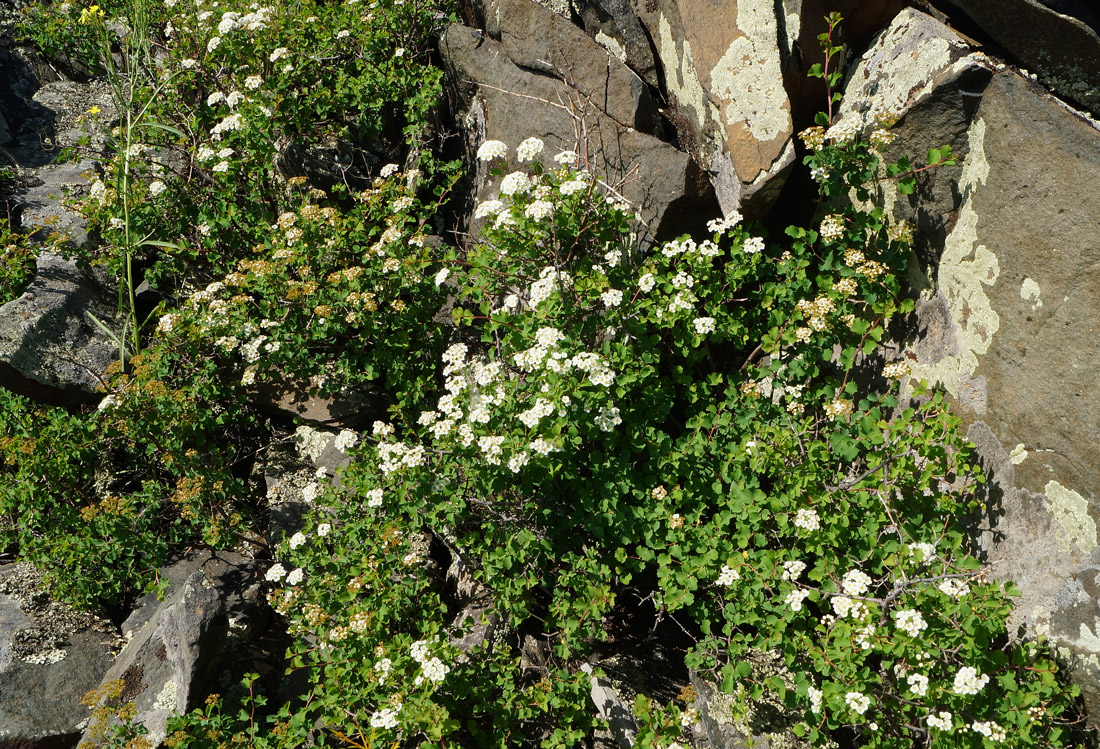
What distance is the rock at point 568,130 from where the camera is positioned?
3896 mm

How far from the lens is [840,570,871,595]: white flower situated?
261 centimetres

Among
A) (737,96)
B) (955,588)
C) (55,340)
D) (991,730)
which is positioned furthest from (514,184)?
(55,340)

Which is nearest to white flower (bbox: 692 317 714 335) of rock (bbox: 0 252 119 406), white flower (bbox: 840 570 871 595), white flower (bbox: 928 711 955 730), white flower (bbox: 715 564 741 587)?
white flower (bbox: 715 564 741 587)

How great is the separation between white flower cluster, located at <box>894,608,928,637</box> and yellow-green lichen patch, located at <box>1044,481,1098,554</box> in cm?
87

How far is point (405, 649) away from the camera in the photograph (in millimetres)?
3004

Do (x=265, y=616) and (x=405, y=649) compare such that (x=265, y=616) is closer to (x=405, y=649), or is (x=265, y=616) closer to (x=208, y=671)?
(x=208, y=671)

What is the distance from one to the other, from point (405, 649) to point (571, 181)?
218cm

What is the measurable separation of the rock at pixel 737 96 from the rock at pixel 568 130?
218 mm

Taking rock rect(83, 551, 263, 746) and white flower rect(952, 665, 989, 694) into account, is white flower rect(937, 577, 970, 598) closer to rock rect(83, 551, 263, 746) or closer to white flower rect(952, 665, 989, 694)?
white flower rect(952, 665, 989, 694)

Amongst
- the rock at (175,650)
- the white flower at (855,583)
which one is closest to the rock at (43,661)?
the rock at (175,650)

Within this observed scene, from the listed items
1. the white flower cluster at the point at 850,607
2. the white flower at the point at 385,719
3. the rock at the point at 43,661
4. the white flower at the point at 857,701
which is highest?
the white flower cluster at the point at 850,607

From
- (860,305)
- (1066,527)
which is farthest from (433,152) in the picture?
(1066,527)

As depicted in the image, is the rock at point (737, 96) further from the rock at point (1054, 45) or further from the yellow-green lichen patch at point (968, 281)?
the rock at point (1054, 45)

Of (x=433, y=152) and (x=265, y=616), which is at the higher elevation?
(x=433, y=152)
